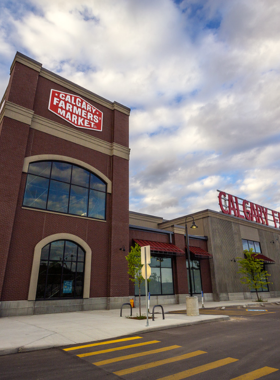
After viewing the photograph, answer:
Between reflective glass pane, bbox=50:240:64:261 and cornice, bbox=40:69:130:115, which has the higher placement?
cornice, bbox=40:69:130:115

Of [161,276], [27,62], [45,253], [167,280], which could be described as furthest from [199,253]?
[27,62]

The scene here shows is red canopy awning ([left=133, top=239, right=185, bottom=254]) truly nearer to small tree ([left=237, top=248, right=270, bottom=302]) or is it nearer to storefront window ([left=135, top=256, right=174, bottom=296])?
storefront window ([left=135, top=256, right=174, bottom=296])

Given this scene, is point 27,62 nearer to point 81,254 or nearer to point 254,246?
point 81,254

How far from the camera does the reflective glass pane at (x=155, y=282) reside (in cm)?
2393

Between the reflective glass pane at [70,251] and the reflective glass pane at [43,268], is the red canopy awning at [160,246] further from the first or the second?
the reflective glass pane at [43,268]

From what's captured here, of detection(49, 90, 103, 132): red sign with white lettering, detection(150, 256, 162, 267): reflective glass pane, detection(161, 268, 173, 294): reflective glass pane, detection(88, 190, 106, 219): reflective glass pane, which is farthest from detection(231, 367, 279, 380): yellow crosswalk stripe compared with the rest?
detection(49, 90, 103, 132): red sign with white lettering

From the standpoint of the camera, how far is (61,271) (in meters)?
18.1

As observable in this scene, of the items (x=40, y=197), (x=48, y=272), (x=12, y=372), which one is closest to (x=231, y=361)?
(x=12, y=372)

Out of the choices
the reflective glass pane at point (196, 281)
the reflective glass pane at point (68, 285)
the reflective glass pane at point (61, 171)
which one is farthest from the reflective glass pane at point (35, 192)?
the reflective glass pane at point (196, 281)

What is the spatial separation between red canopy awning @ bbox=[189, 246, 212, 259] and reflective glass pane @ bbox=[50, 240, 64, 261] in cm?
1440

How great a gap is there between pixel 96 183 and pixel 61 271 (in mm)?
7805

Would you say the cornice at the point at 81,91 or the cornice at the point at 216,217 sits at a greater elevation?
the cornice at the point at 81,91

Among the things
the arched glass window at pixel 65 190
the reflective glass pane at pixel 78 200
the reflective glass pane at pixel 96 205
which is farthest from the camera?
the reflective glass pane at pixel 96 205

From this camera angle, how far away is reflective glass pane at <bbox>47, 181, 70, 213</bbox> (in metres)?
18.9
